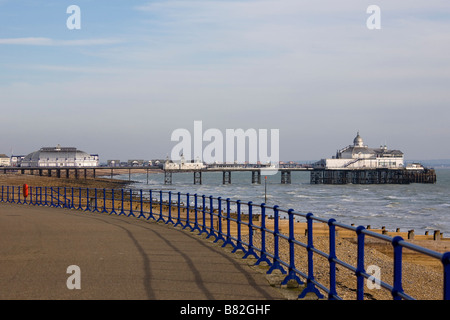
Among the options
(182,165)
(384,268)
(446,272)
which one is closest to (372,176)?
(182,165)

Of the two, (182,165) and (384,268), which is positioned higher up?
(182,165)

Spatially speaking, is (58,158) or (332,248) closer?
(332,248)

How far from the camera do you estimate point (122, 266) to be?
10.5 m

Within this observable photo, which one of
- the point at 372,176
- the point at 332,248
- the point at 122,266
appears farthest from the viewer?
the point at 372,176

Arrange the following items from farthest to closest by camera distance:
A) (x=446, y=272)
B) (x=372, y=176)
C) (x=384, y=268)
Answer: (x=372, y=176) < (x=384, y=268) < (x=446, y=272)

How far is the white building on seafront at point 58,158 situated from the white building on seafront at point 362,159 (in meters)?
63.2

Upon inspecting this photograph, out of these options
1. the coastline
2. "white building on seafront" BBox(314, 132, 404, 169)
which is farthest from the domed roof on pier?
the coastline

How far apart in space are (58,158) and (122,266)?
165 meters

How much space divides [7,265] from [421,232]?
34.6 meters

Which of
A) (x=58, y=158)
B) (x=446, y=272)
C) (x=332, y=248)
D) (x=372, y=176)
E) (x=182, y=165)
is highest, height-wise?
(x=446, y=272)

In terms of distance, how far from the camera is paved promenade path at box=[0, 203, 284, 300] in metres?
8.31

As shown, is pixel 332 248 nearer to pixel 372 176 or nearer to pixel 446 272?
pixel 446 272

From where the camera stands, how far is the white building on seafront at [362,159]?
160625mm
